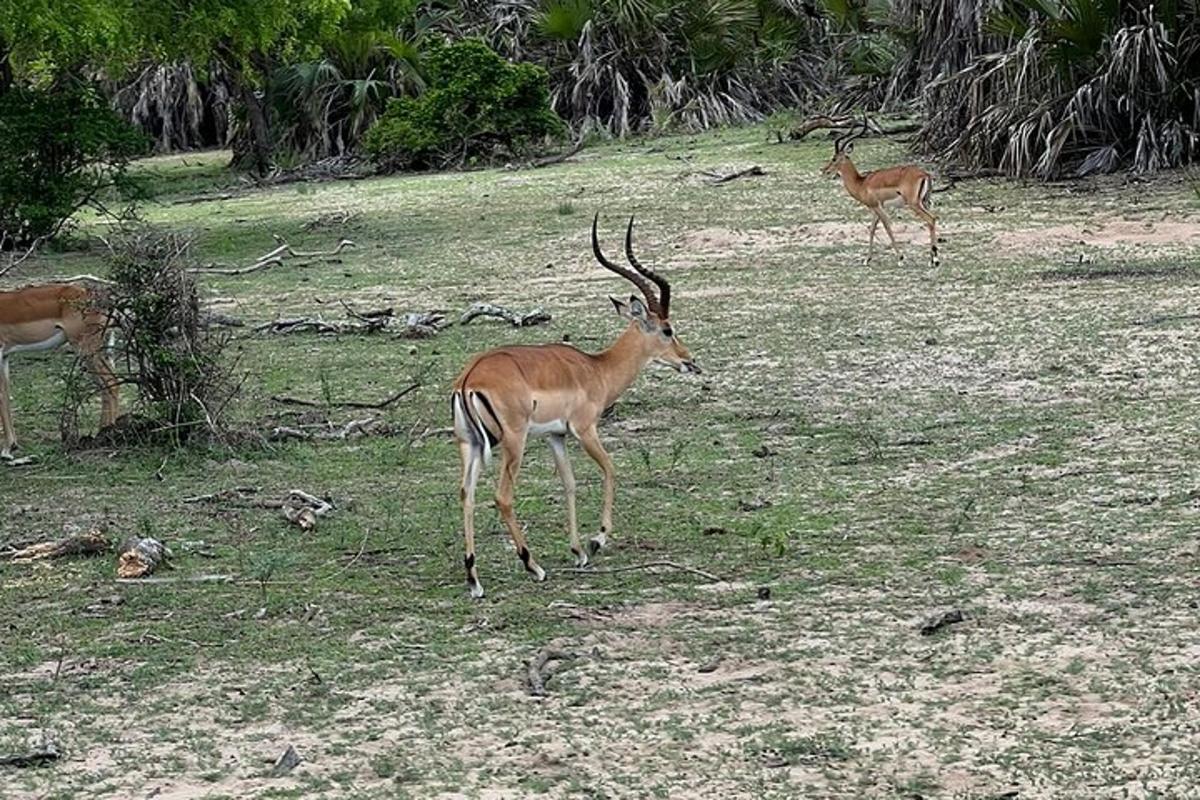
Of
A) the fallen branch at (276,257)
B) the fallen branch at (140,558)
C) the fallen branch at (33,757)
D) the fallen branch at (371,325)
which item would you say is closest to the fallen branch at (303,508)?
the fallen branch at (140,558)

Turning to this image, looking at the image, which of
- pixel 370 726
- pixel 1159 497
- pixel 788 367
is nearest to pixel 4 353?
pixel 788 367

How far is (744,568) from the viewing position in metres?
6.65

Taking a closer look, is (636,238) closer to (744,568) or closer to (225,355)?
(225,355)

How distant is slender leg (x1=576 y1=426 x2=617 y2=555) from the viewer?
269 inches

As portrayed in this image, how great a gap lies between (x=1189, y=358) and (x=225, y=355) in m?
5.73

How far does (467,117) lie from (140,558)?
1880cm

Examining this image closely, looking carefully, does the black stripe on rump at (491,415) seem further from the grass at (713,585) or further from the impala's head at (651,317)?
the impala's head at (651,317)

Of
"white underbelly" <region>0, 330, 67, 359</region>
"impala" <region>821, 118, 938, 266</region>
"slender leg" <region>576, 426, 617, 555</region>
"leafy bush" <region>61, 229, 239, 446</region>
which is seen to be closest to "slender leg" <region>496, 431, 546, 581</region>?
"slender leg" <region>576, 426, 617, 555</region>

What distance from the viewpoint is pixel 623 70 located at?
28.1 m

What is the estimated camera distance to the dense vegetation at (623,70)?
58.7 ft

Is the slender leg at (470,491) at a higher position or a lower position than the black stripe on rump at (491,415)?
lower

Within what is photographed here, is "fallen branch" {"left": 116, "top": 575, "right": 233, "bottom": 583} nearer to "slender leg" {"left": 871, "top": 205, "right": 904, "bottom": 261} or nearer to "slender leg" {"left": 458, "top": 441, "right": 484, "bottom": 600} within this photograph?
"slender leg" {"left": 458, "top": 441, "right": 484, "bottom": 600}

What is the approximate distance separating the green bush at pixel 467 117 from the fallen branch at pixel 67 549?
17933 mm

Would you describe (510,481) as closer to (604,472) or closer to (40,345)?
(604,472)
